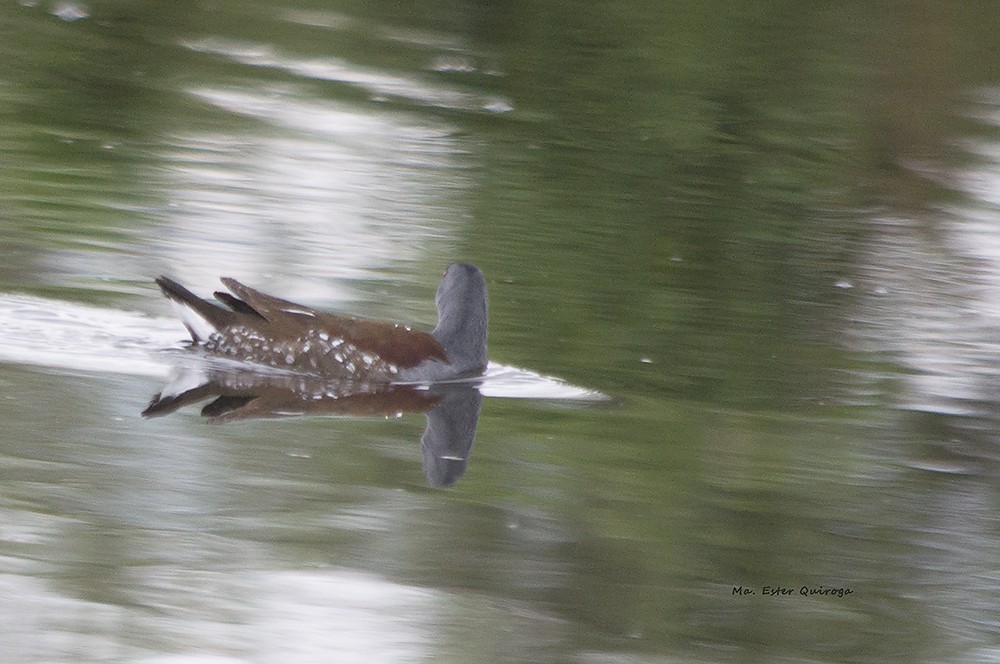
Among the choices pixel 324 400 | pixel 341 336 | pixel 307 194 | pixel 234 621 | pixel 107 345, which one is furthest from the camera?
pixel 307 194

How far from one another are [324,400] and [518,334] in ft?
5.66

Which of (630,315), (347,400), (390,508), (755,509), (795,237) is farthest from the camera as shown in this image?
(795,237)

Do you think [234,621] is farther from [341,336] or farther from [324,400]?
[341,336]

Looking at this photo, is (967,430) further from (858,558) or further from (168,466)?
(168,466)

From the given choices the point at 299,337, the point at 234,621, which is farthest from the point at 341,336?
the point at 234,621

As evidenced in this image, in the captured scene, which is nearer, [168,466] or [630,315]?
[168,466]

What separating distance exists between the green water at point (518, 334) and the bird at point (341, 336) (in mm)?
349

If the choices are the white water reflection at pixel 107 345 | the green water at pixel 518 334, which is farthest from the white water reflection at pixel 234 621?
the white water reflection at pixel 107 345

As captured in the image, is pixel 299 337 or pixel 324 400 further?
pixel 299 337

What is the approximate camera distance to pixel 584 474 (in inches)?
261

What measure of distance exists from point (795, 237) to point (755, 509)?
559 cm

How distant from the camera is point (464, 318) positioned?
317 inches

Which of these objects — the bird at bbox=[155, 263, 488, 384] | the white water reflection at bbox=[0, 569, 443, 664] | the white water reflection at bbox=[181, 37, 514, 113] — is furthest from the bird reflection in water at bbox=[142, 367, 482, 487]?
the white water reflection at bbox=[181, 37, 514, 113]

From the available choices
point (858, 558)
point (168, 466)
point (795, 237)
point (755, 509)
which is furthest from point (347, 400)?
point (795, 237)
